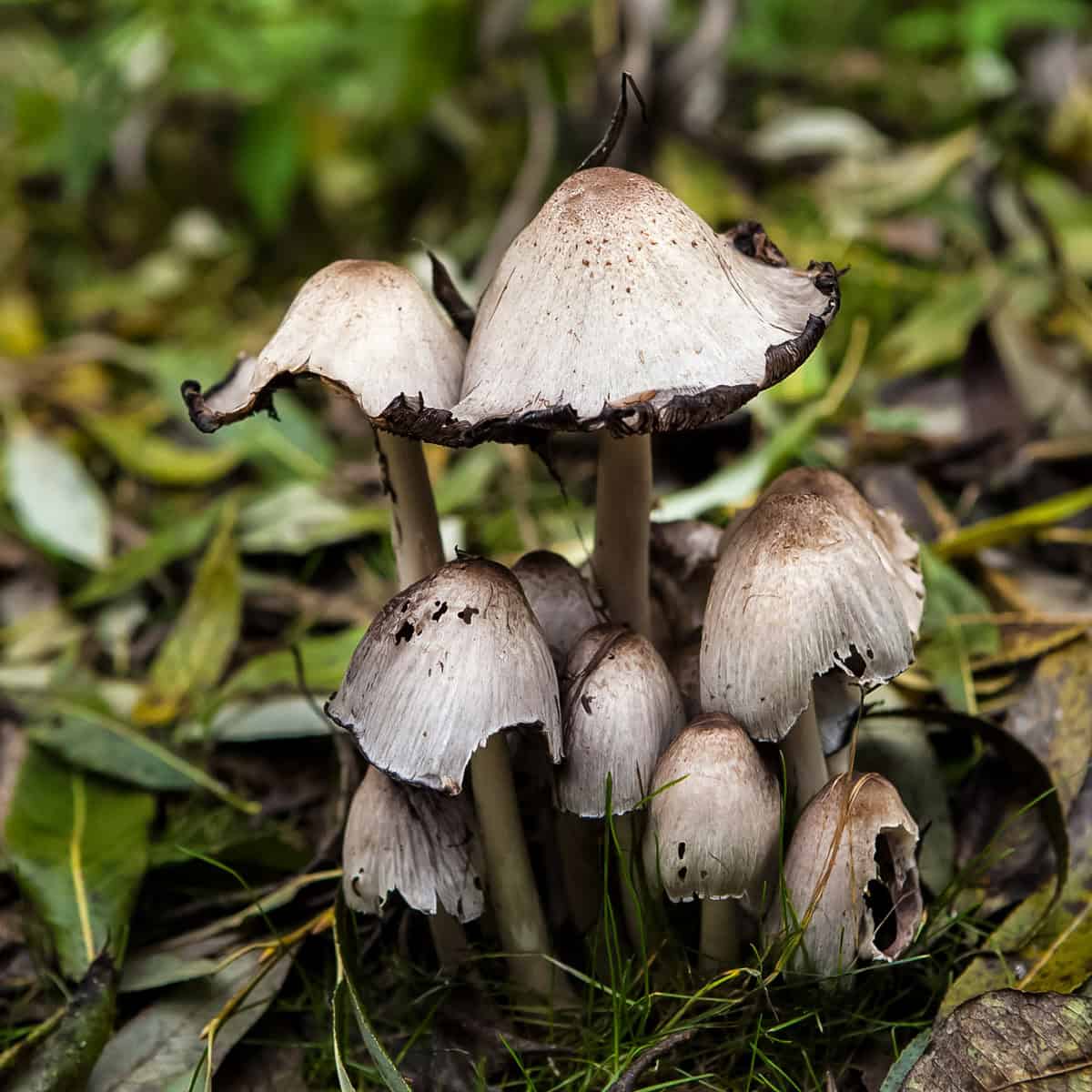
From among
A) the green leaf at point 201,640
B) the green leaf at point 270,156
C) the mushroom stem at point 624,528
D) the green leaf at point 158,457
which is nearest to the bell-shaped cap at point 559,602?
the mushroom stem at point 624,528

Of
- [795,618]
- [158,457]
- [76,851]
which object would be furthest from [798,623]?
[158,457]

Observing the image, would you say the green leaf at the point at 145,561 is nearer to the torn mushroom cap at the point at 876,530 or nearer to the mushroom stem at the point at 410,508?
the mushroom stem at the point at 410,508

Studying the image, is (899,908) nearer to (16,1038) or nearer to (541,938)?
(541,938)

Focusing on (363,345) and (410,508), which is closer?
(363,345)

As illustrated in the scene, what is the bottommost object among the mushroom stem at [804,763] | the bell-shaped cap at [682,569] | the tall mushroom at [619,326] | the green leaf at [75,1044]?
the green leaf at [75,1044]

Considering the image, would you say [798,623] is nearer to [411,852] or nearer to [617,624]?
[617,624]

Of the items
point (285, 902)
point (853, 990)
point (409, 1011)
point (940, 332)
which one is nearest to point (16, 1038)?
point (285, 902)
